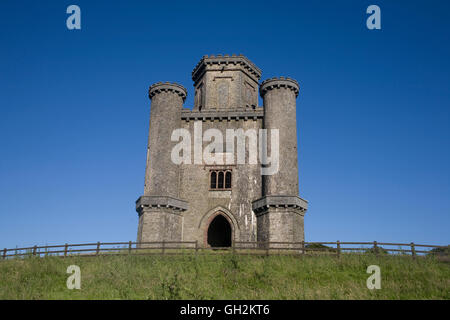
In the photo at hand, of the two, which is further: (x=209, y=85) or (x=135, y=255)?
(x=209, y=85)

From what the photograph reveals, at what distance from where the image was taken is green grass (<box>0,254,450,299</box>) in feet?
53.3

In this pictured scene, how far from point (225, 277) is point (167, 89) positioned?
18.1 meters

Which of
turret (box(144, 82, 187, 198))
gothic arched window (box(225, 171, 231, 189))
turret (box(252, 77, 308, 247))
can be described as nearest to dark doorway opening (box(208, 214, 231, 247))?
gothic arched window (box(225, 171, 231, 189))

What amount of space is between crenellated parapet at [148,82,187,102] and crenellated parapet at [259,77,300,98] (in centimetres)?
652

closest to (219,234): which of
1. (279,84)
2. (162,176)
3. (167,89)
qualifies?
(162,176)

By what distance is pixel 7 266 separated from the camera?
69.5 feet

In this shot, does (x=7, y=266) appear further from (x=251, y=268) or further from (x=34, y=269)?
(x=251, y=268)

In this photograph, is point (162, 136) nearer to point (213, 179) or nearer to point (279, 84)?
point (213, 179)

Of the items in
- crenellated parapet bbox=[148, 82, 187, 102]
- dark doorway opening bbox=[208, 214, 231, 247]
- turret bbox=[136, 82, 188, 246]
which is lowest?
dark doorway opening bbox=[208, 214, 231, 247]

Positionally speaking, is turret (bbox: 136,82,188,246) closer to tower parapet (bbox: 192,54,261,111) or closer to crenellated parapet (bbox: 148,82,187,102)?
crenellated parapet (bbox: 148,82,187,102)

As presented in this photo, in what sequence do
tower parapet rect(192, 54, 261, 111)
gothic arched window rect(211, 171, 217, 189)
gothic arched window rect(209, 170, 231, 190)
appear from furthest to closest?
tower parapet rect(192, 54, 261, 111) → gothic arched window rect(211, 171, 217, 189) → gothic arched window rect(209, 170, 231, 190)

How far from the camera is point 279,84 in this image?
31500 mm

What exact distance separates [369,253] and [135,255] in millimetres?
12882
